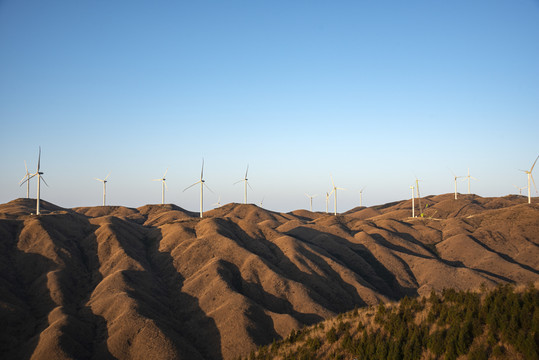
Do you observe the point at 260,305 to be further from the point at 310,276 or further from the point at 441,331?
the point at 441,331

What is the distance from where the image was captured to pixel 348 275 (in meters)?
103

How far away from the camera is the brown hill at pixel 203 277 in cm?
6994

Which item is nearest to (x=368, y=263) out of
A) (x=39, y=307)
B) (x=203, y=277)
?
(x=203, y=277)

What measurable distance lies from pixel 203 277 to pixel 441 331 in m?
59.2

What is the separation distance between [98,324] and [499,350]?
60130 millimetres

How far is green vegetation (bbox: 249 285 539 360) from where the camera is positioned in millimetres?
35625

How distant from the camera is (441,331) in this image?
39406 millimetres

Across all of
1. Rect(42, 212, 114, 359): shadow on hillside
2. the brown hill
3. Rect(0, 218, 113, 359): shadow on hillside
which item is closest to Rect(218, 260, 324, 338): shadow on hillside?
the brown hill

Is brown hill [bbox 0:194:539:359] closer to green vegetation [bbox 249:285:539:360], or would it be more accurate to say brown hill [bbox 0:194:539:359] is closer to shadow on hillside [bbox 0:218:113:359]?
shadow on hillside [bbox 0:218:113:359]

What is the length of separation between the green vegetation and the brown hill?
26368 millimetres

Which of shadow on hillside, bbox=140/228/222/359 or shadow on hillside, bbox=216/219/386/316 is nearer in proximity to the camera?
shadow on hillside, bbox=140/228/222/359

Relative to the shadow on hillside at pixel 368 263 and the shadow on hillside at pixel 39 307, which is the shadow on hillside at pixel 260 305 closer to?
the shadow on hillside at pixel 39 307

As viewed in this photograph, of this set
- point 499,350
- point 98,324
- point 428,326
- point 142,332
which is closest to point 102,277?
point 98,324

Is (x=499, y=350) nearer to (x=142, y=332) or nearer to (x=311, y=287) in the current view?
(x=142, y=332)
